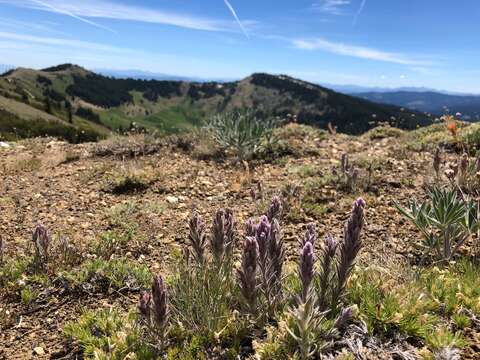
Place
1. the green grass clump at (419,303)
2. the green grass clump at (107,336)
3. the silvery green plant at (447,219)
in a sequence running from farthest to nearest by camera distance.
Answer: the silvery green plant at (447,219) → the green grass clump at (107,336) → the green grass clump at (419,303)

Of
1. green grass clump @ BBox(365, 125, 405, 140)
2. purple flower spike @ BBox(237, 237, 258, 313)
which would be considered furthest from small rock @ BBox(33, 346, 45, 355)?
green grass clump @ BBox(365, 125, 405, 140)

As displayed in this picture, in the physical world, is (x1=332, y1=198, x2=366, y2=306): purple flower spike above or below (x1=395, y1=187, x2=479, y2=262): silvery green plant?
above

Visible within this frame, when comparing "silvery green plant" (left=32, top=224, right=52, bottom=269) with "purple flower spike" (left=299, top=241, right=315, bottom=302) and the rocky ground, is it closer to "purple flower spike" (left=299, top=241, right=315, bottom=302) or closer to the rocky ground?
the rocky ground

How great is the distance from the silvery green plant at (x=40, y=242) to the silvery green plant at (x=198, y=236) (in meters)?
2.55

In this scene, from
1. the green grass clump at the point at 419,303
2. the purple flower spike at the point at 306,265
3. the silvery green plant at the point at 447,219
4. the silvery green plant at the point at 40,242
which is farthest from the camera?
the silvery green plant at the point at 40,242

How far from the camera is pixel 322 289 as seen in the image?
336 cm

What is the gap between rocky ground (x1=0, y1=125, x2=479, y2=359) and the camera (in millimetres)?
4789

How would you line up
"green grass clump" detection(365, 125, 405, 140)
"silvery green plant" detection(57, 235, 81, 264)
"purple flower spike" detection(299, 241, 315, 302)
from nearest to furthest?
"purple flower spike" detection(299, 241, 315, 302) → "silvery green plant" detection(57, 235, 81, 264) → "green grass clump" detection(365, 125, 405, 140)

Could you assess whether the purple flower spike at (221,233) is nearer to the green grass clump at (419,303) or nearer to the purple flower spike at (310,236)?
the purple flower spike at (310,236)

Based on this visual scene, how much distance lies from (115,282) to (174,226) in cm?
221

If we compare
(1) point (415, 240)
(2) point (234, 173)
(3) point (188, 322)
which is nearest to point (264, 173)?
(2) point (234, 173)

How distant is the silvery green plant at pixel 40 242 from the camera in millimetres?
5266

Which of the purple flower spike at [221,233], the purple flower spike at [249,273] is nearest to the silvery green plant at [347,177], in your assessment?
the purple flower spike at [221,233]

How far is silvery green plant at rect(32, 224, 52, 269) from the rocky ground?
411 mm
